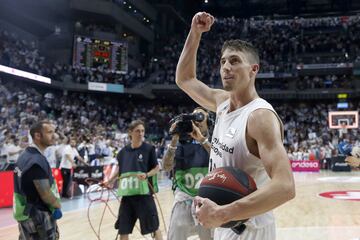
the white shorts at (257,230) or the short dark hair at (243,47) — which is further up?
the short dark hair at (243,47)

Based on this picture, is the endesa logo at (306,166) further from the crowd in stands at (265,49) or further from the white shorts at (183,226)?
the white shorts at (183,226)

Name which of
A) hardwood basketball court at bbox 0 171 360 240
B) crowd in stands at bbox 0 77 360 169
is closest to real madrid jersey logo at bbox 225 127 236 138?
hardwood basketball court at bbox 0 171 360 240

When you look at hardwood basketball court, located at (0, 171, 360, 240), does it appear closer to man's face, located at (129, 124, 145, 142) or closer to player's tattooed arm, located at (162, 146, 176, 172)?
man's face, located at (129, 124, 145, 142)

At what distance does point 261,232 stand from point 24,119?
1672 cm

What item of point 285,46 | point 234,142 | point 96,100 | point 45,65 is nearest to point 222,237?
point 234,142

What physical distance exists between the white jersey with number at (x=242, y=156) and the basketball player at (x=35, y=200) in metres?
2.19

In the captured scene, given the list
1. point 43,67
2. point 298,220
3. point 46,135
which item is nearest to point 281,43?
point 43,67

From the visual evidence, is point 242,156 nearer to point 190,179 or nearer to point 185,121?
point 185,121

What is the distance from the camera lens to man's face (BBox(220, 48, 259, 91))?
1.98m

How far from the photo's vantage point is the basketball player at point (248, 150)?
157cm

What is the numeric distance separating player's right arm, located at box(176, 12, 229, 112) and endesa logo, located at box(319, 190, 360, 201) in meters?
9.24

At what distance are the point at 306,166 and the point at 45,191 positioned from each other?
18.7 meters

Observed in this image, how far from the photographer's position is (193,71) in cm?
270

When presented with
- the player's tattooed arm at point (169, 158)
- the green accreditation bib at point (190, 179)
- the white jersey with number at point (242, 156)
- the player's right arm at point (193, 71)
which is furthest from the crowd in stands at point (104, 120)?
the white jersey with number at point (242, 156)
